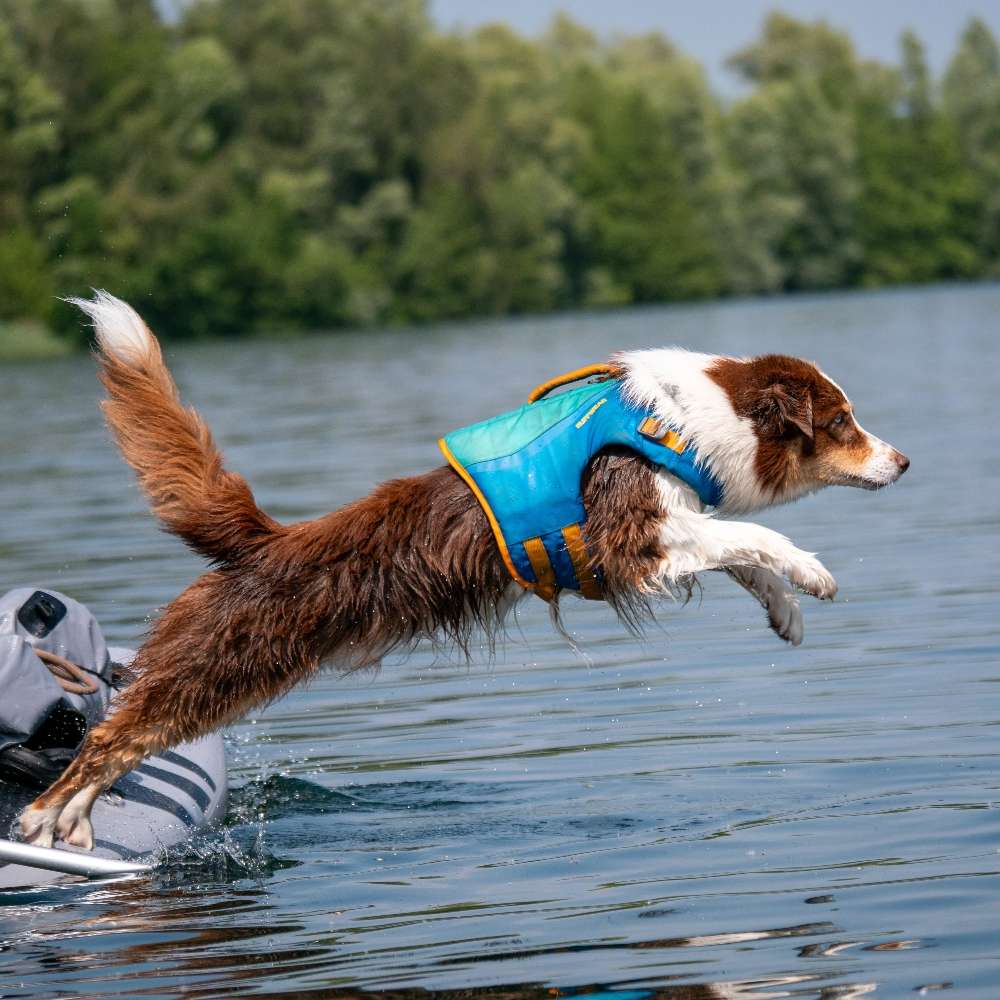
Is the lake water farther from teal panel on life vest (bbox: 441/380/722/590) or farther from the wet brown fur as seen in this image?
teal panel on life vest (bbox: 441/380/722/590)

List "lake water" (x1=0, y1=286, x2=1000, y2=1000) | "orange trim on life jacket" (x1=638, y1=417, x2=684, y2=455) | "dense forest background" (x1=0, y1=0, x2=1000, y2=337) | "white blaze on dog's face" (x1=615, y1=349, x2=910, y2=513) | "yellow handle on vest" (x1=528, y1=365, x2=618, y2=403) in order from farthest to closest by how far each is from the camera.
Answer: "dense forest background" (x1=0, y1=0, x2=1000, y2=337), "yellow handle on vest" (x1=528, y1=365, x2=618, y2=403), "white blaze on dog's face" (x1=615, y1=349, x2=910, y2=513), "orange trim on life jacket" (x1=638, y1=417, x2=684, y2=455), "lake water" (x1=0, y1=286, x2=1000, y2=1000)

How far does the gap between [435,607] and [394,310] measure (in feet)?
213

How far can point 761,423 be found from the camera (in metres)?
7.73

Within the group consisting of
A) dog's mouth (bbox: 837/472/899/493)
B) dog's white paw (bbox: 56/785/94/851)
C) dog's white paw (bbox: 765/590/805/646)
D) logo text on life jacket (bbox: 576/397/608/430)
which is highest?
logo text on life jacket (bbox: 576/397/608/430)

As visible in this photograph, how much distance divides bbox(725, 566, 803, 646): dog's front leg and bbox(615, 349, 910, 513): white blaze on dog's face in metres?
0.31

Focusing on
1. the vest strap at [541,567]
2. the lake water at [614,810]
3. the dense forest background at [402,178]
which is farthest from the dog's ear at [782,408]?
the dense forest background at [402,178]

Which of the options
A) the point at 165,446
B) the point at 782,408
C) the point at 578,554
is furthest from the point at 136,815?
the point at 782,408

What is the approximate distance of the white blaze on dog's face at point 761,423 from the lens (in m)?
7.68

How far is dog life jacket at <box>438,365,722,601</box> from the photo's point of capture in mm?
7551

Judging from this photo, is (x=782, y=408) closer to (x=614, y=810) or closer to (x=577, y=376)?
(x=577, y=376)

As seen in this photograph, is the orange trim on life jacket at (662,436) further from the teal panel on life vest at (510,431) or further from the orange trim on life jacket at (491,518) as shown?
the orange trim on life jacket at (491,518)

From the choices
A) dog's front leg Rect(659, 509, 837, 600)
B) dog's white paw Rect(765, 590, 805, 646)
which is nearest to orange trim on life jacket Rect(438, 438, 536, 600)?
dog's front leg Rect(659, 509, 837, 600)

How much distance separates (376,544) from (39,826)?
1.86 meters

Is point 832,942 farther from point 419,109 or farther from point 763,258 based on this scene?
point 763,258
